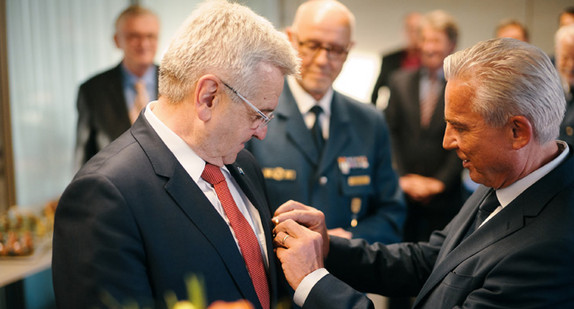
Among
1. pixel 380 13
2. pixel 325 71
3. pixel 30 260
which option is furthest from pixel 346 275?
pixel 380 13

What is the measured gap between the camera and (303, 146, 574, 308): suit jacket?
4.69 ft

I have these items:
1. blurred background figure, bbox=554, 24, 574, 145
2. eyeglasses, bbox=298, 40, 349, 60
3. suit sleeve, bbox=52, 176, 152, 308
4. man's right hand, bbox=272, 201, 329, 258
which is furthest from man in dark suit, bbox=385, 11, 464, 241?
suit sleeve, bbox=52, 176, 152, 308

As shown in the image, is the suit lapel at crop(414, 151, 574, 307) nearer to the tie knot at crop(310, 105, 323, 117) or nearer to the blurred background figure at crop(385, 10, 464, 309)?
the tie knot at crop(310, 105, 323, 117)

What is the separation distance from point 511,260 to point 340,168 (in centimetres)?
107

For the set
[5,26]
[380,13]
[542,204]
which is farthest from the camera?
[380,13]

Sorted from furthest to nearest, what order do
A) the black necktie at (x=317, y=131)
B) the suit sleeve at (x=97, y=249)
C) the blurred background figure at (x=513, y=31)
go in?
the blurred background figure at (x=513, y=31), the black necktie at (x=317, y=131), the suit sleeve at (x=97, y=249)

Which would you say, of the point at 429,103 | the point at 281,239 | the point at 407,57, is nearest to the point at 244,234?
the point at 281,239

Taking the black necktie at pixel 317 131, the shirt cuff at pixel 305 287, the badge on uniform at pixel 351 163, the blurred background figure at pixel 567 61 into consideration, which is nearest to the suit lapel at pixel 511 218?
the shirt cuff at pixel 305 287

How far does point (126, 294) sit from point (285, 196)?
1134mm

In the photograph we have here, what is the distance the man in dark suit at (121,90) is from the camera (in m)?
3.35

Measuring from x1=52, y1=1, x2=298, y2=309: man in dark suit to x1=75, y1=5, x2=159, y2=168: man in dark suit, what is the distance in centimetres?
191

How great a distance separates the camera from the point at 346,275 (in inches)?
79.8

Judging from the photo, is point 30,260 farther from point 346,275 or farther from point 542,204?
point 542,204

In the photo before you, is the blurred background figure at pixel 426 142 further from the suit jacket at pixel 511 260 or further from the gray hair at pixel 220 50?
the gray hair at pixel 220 50
